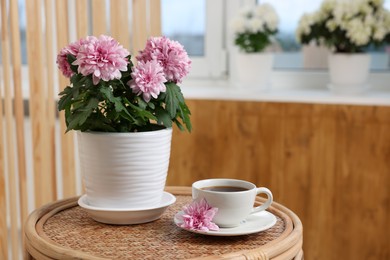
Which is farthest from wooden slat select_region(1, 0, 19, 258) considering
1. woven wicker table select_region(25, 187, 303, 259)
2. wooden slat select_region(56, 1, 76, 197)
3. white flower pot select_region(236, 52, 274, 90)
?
white flower pot select_region(236, 52, 274, 90)

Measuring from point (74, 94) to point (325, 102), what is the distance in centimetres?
105

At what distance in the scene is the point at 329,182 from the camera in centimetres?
193

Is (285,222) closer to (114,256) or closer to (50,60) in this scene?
(114,256)

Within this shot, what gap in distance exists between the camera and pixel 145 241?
1058 millimetres

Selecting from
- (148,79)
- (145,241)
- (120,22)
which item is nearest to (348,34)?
(120,22)

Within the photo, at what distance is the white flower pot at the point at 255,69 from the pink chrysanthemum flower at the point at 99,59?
119 cm

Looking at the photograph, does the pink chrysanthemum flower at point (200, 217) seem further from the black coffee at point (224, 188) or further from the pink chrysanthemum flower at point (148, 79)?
the pink chrysanthemum flower at point (148, 79)

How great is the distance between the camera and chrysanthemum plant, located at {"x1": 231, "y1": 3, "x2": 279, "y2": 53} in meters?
2.14

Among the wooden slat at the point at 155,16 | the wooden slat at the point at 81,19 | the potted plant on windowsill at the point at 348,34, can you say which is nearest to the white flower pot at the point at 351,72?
the potted plant on windowsill at the point at 348,34

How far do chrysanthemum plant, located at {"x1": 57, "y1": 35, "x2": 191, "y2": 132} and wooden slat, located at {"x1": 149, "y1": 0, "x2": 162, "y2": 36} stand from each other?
2.16 feet

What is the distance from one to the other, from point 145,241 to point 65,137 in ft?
2.56

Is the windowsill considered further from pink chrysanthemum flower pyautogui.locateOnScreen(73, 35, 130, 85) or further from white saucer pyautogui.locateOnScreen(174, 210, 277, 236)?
pink chrysanthemum flower pyautogui.locateOnScreen(73, 35, 130, 85)

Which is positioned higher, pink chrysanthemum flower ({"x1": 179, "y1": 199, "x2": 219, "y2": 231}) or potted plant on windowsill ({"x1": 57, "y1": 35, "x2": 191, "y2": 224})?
potted plant on windowsill ({"x1": 57, "y1": 35, "x2": 191, "y2": 224})

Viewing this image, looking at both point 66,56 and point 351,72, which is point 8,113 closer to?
point 66,56
